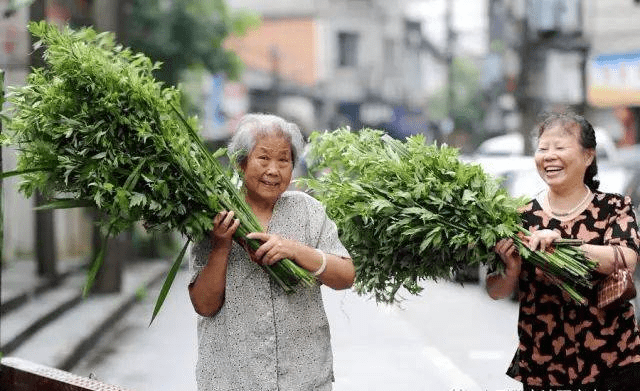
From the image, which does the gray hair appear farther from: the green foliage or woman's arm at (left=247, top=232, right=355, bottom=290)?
the green foliage

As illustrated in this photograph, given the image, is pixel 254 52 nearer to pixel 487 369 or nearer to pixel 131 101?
pixel 487 369

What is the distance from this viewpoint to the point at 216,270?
3.23 metres

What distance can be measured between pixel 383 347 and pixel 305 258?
6299mm

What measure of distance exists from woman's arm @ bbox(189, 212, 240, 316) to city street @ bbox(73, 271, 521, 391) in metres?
3.19

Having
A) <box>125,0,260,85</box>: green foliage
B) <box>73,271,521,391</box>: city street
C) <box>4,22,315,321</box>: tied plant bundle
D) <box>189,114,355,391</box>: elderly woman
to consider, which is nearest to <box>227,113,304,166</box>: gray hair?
<box>189,114,355,391</box>: elderly woman

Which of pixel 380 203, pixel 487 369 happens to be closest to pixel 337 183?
pixel 380 203

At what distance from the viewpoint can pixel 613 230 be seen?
11.4 ft

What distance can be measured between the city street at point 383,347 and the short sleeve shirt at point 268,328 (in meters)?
3.08

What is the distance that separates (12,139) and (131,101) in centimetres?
38

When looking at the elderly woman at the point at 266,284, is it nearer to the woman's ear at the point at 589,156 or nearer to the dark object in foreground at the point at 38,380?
the dark object in foreground at the point at 38,380

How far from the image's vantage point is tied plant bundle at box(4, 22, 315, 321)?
315cm

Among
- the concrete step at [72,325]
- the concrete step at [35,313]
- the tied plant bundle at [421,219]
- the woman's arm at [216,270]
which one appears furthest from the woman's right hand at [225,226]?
the concrete step at [72,325]

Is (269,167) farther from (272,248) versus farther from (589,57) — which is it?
(589,57)

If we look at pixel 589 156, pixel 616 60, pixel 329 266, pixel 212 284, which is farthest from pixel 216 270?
pixel 616 60
